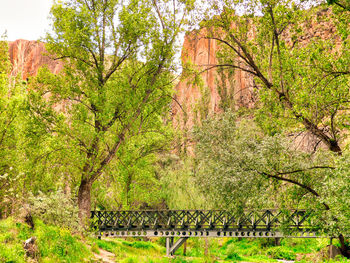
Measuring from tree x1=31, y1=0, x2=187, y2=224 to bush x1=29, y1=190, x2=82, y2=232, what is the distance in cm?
214

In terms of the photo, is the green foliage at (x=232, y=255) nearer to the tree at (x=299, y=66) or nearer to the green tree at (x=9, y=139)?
the tree at (x=299, y=66)

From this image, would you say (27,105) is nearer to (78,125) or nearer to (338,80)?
(78,125)

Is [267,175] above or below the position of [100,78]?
below

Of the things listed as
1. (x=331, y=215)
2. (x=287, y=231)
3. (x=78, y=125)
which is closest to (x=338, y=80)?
(x=331, y=215)

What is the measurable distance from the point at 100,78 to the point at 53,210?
253 inches

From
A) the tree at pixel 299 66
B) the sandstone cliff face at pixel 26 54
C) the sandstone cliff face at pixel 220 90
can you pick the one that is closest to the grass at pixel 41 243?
the tree at pixel 299 66

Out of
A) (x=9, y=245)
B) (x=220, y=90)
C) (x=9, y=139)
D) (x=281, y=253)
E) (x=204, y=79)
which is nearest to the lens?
(x=9, y=245)

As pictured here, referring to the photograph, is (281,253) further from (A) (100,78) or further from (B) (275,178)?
(A) (100,78)

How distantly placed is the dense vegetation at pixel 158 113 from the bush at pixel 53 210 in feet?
0.15

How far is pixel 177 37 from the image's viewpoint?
41.5 ft

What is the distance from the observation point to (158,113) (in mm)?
13914

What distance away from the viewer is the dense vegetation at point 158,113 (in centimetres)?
881

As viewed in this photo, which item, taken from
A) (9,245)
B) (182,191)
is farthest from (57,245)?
(182,191)

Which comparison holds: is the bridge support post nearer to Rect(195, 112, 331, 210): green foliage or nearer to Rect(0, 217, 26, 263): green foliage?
Rect(195, 112, 331, 210): green foliage
